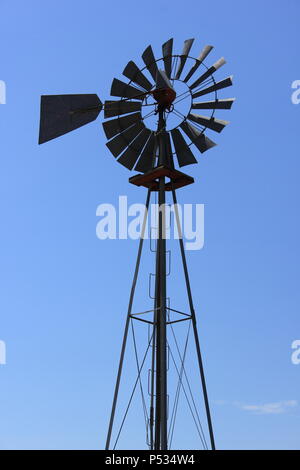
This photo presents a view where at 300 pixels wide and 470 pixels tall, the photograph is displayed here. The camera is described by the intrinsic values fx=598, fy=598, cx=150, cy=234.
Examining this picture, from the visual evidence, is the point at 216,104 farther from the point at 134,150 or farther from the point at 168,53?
the point at 134,150

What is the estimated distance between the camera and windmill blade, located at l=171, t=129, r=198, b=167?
1644cm

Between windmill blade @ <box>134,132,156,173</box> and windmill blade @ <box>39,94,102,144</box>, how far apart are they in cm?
176

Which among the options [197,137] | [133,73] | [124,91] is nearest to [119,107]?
[124,91]

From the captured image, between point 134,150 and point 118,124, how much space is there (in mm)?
840

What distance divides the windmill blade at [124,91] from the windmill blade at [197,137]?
149cm

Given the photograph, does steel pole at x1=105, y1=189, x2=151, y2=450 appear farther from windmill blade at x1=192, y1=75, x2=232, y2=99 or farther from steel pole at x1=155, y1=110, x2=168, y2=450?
windmill blade at x1=192, y1=75, x2=232, y2=99

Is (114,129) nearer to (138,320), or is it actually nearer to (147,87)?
(147,87)

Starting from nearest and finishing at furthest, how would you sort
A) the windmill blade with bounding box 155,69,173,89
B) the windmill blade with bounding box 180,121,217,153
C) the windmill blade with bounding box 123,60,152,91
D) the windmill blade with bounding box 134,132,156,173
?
the windmill blade with bounding box 155,69,173,89, the windmill blade with bounding box 123,60,152,91, the windmill blade with bounding box 180,121,217,153, the windmill blade with bounding box 134,132,156,173

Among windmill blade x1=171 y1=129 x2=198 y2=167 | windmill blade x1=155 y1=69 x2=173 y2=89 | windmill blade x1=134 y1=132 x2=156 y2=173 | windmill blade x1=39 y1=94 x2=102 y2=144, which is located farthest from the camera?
windmill blade x1=134 y1=132 x2=156 y2=173

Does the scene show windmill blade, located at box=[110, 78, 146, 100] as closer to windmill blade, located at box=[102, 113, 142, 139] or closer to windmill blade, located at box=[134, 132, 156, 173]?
windmill blade, located at box=[102, 113, 142, 139]

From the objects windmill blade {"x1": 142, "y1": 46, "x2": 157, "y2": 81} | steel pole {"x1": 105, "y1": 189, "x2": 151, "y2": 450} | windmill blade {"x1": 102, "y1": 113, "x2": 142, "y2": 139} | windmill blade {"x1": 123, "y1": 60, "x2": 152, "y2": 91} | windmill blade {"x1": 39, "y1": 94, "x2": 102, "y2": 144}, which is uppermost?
windmill blade {"x1": 142, "y1": 46, "x2": 157, "y2": 81}

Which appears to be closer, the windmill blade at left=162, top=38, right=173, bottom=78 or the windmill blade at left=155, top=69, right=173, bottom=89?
the windmill blade at left=155, top=69, right=173, bottom=89

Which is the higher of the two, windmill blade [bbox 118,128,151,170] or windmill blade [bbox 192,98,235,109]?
windmill blade [bbox 192,98,235,109]

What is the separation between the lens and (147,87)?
16344mm
